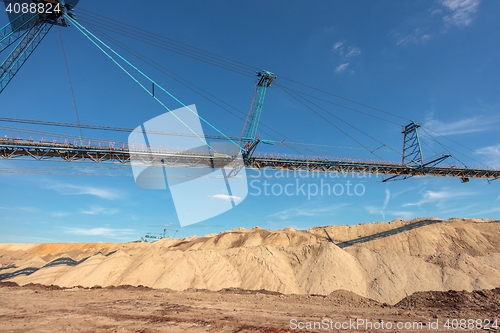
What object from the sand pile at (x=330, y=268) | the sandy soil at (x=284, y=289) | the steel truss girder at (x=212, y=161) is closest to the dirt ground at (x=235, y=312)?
the sandy soil at (x=284, y=289)

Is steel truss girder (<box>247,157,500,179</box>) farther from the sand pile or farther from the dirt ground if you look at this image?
the dirt ground

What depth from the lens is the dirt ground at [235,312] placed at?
10.9m

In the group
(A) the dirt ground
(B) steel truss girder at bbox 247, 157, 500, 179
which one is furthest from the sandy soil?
(B) steel truss girder at bbox 247, 157, 500, 179

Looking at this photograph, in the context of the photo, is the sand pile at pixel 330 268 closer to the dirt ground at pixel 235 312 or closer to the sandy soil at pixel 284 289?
the sandy soil at pixel 284 289

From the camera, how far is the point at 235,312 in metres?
13.5

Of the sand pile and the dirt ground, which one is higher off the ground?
the sand pile

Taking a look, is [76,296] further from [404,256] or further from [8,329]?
[404,256]

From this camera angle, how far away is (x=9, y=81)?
23.7m

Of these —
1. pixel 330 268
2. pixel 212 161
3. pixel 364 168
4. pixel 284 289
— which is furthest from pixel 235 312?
pixel 364 168

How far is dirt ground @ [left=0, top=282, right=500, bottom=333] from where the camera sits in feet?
35.9

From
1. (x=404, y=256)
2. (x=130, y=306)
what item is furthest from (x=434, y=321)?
(x=130, y=306)

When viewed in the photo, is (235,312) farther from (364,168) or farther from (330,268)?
(364,168)

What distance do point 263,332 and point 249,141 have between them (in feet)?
64.8

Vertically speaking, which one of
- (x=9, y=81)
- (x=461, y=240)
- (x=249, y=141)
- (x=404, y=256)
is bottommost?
(x=404, y=256)
